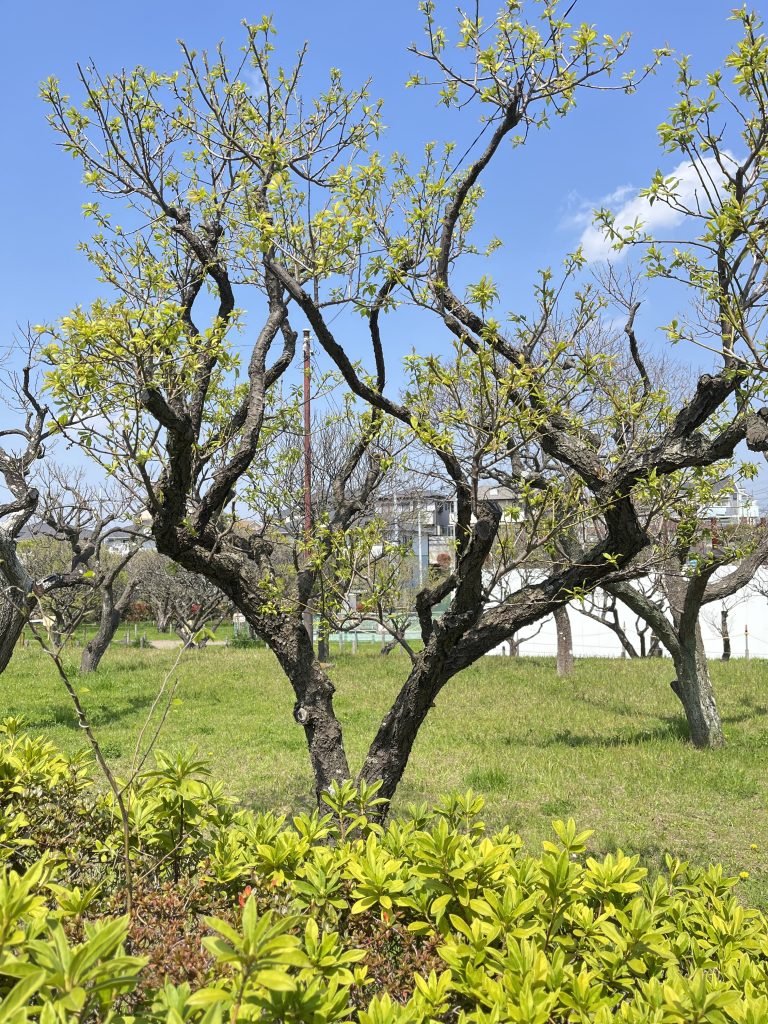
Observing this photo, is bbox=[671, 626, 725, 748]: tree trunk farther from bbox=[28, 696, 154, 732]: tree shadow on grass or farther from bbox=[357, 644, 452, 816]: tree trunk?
bbox=[28, 696, 154, 732]: tree shadow on grass

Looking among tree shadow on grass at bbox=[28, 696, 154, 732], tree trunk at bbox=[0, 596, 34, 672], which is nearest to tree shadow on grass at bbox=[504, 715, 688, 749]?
tree shadow on grass at bbox=[28, 696, 154, 732]

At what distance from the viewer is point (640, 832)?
6234 millimetres

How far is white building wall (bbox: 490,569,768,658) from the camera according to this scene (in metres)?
24.2

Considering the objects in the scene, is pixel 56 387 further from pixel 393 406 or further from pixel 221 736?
pixel 221 736

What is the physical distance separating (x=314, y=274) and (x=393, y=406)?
90 centimetres

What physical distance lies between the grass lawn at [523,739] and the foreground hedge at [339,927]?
652 mm

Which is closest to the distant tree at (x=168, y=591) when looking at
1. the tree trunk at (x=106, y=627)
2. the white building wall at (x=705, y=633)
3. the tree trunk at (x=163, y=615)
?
the tree trunk at (x=163, y=615)

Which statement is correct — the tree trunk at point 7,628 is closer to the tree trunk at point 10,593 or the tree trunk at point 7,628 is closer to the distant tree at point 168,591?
the tree trunk at point 10,593

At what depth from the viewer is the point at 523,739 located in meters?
9.59

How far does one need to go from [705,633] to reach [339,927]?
25.4 meters

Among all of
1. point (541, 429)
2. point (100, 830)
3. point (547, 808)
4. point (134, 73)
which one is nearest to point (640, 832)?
point (547, 808)

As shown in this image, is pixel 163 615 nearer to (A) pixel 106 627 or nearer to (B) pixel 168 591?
(B) pixel 168 591

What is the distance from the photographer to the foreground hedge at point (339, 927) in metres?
1.45

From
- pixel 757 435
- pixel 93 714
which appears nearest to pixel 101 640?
pixel 93 714
